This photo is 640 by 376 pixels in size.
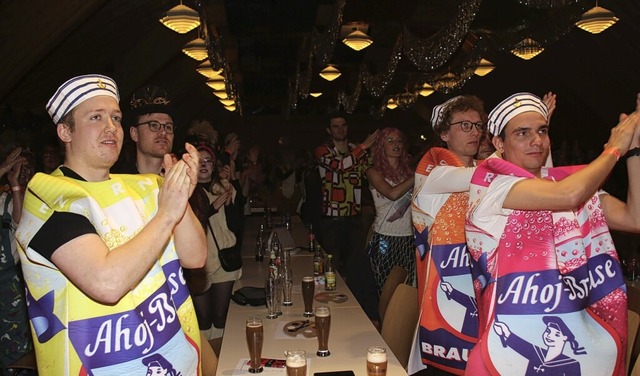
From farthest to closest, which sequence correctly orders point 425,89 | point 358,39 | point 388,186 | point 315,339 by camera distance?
point 425,89 → point 358,39 → point 388,186 → point 315,339

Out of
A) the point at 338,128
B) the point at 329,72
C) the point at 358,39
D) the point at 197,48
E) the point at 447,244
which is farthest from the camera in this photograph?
the point at 329,72

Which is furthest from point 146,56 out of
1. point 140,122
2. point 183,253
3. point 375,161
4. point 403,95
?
point 183,253

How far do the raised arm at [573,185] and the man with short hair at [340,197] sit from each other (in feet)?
13.0

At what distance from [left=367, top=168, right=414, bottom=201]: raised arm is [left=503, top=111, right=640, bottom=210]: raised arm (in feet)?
8.09

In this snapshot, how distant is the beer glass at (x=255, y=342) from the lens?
2.39 metres

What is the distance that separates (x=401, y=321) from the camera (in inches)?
134

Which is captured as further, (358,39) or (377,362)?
(358,39)

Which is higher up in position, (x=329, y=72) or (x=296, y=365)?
(x=329, y=72)

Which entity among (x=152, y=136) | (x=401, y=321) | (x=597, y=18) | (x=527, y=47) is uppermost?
(x=597, y=18)

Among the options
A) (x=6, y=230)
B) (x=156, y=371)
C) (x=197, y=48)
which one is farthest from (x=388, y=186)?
(x=197, y=48)

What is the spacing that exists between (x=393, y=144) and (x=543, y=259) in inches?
111

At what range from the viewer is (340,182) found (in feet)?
20.8

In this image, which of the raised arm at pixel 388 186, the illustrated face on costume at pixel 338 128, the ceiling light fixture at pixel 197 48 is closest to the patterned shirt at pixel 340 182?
the illustrated face on costume at pixel 338 128

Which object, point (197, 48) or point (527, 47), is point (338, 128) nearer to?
point (527, 47)
